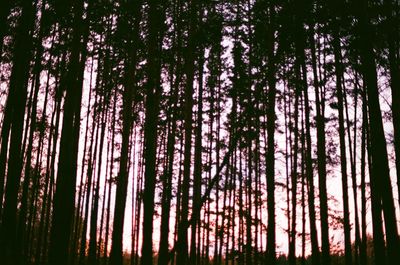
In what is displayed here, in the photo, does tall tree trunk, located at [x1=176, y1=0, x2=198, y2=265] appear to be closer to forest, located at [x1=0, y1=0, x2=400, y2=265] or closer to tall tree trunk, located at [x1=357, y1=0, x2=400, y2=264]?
forest, located at [x1=0, y1=0, x2=400, y2=265]

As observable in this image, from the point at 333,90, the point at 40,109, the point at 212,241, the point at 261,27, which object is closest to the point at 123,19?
the point at 261,27

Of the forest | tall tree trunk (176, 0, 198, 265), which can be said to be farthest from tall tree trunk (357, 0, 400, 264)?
tall tree trunk (176, 0, 198, 265)

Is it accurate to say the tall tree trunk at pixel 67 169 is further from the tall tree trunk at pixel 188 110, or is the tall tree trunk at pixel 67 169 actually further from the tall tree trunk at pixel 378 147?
the tall tree trunk at pixel 188 110

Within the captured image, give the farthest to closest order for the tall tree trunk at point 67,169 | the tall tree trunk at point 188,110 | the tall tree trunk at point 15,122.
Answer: the tall tree trunk at point 188,110 → the tall tree trunk at point 15,122 → the tall tree trunk at point 67,169

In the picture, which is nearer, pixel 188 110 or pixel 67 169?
pixel 67 169

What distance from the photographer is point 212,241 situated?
15961 millimetres

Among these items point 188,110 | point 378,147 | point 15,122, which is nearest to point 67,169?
point 15,122

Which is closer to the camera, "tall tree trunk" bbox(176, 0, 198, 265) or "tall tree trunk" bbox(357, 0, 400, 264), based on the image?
"tall tree trunk" bbox(357, 0, 400, 264)

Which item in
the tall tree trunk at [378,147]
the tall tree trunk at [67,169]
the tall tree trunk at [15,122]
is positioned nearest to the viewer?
the tall tree trunk at [378,147]

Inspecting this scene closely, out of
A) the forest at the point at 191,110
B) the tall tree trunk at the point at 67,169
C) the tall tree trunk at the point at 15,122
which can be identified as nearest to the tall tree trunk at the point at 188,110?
the forest at the point at 191,110

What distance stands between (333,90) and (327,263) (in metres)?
5.04

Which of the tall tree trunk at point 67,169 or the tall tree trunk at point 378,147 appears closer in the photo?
the tall tree trunk at point 378,147

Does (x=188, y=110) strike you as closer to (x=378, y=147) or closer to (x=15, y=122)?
(x=15, y=122)

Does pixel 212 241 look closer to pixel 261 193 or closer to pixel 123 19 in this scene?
pixel 261 193
